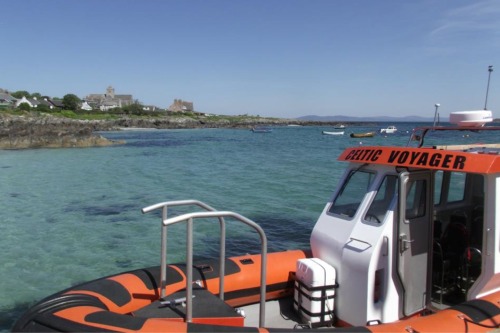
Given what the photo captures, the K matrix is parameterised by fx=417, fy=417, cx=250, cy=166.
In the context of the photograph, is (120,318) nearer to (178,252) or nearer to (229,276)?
(229,276)

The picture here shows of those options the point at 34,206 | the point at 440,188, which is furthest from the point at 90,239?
the point at 440,188

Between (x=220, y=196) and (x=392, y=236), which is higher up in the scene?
(x=392, y=236)

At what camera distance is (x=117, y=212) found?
48.8 feet

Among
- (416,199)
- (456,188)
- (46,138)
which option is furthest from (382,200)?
(46,138)

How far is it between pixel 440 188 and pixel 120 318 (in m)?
4.28

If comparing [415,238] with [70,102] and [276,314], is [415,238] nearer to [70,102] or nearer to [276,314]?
[276,314]

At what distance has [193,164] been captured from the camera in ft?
104

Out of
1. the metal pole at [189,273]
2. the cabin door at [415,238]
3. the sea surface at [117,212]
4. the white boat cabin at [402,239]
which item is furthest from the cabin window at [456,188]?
the sea surface at [117,212]

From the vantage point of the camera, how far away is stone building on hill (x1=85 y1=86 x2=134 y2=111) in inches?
6195

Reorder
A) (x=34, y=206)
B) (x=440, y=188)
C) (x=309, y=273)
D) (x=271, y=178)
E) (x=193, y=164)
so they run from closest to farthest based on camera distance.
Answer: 1. (x=309, y=273)
2. (x=440, y=188)
3. (x=34, y=206)
4. (x=271, y=178)
5. (x=193, y=164)

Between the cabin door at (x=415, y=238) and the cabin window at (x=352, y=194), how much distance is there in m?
0.50

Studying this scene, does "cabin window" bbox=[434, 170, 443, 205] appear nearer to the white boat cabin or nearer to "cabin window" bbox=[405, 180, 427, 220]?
the white boat cabin

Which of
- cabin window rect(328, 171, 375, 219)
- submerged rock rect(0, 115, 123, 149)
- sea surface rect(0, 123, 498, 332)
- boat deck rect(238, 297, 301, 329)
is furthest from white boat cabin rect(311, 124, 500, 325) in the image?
submerged rock rect(0, 115, 123, 149)

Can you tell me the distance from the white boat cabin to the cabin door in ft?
0.03
